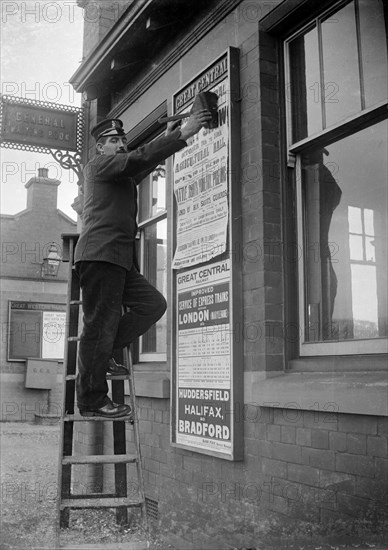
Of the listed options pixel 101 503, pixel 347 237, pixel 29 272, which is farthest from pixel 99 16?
pixel 29 272

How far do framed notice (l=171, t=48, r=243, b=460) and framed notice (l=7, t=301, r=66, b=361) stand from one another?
16.2m

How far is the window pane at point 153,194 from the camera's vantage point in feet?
21.7

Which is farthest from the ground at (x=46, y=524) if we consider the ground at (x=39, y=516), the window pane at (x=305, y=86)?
the window pane at (x=305, y=86)

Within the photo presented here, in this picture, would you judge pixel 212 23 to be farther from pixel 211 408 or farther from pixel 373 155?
pixel 211 408

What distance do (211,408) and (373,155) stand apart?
2179mm

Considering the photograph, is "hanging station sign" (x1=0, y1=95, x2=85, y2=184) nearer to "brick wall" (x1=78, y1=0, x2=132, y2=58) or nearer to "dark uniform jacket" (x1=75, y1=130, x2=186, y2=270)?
"brick wall" (x1=78, y1=0, x2=132, y2=58)

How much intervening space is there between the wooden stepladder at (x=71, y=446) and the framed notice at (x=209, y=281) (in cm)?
52

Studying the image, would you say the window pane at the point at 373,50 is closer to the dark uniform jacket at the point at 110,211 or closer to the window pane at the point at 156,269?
the dark uniform jacket at the point at 110,211

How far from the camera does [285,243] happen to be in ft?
14.6

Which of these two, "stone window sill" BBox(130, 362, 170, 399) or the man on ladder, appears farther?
"stone window sill" BBox(130, 362, 170, 399)

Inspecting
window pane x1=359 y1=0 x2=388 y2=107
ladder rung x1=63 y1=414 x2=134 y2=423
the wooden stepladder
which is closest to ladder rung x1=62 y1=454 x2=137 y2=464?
the wooden stepladder

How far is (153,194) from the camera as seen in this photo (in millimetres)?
6828

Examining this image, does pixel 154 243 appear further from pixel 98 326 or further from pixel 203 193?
pixel 98 326

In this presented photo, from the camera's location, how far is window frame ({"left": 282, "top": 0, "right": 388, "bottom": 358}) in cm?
380
